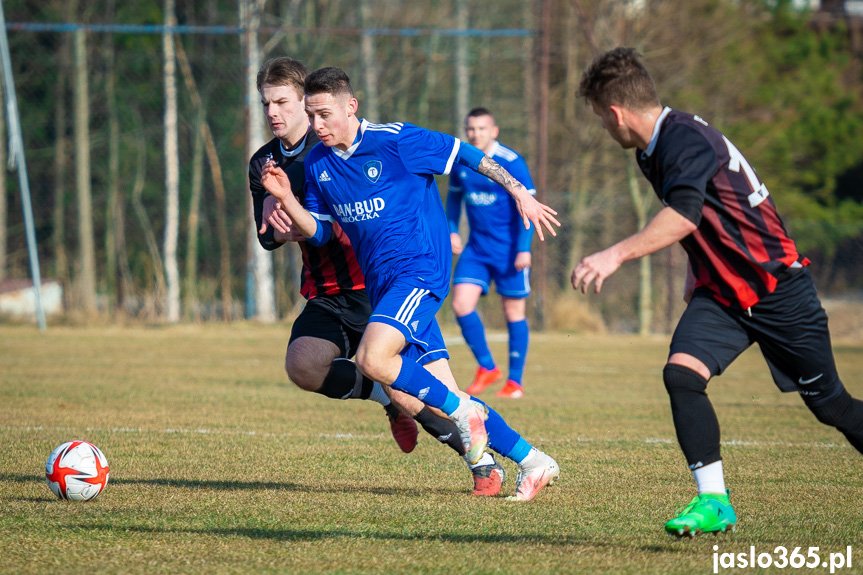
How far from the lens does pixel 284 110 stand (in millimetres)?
5047

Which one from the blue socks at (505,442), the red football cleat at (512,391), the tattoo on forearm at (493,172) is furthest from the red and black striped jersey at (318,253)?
the red football cleat at (512,391)

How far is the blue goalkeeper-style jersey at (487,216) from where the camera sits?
8.81 metres

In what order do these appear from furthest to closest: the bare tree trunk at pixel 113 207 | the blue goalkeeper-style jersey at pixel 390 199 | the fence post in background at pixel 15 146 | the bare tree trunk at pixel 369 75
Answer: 1. the bare tree trunk at pixel 369 75
2. the bare tree trunk at pixel 113 207
3. the fence post in background at pixel 15 146
4. the blue goalkeeper-style jersey at pixel 390 199

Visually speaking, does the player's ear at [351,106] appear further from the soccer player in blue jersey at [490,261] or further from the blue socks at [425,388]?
the soccer player in blue jersey at [490,261]

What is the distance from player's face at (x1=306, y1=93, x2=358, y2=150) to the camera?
443 centimetres

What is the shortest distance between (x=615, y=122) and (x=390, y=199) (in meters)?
1.35

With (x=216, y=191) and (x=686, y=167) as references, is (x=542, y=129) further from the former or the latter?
(x=686, y=167)

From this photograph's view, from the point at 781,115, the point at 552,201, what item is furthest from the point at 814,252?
the point at 781,115

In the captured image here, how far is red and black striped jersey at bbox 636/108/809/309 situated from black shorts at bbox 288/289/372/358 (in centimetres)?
194

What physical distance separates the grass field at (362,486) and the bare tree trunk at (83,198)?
6310 mm

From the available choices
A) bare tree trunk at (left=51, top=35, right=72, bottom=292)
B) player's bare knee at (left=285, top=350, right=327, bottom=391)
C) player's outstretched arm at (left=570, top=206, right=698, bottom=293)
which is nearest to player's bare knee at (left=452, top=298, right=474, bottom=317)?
player's bare knee at (left=285, top=350, right=327, bottom=391)

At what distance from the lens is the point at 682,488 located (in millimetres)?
4582

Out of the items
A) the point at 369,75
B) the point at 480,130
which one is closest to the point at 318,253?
the point at 480,130

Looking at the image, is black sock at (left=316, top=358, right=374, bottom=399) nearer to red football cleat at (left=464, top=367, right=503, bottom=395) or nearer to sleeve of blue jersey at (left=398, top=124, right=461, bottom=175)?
sleeve of blue jersey at (left=398, top=124, right=461, bottom=175)
